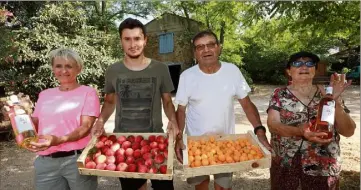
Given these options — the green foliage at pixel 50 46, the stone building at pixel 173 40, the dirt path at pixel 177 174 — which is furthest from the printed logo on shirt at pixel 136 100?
the stone building at pixel 173 40

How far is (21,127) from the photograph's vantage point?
2477 millimetres

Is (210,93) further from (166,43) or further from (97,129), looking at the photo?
(166,43)

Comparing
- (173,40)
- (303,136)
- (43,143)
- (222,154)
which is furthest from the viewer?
(173,40)

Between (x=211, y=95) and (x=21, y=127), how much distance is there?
1.58m

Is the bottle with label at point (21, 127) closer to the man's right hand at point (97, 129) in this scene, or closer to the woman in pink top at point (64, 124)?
the woman in pink top at point (64, 124)

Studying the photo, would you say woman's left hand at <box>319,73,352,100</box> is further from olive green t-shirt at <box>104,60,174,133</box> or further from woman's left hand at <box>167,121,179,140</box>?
olive green t-shirt at <box>104,60,174,133</box>

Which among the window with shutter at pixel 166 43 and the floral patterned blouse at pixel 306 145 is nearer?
the floral patterned blouse at pixel 306 145

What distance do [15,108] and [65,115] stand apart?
0.37 meters

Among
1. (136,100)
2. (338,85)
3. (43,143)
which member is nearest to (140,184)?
(136,100)

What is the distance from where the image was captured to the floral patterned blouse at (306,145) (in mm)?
2639

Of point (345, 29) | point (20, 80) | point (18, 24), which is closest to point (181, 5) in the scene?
point (18, 24)

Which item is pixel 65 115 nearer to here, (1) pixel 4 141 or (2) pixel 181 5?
(1) pixel 4 141

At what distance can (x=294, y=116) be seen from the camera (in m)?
2.65

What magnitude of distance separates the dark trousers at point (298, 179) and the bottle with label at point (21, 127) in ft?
6.56
